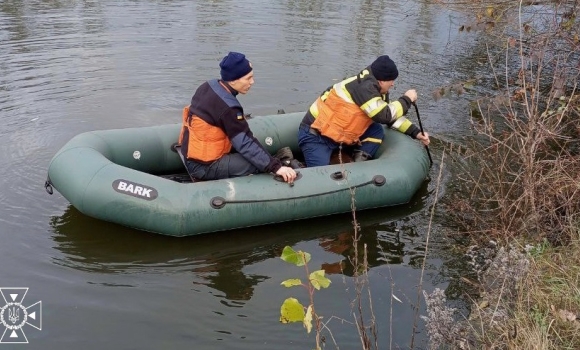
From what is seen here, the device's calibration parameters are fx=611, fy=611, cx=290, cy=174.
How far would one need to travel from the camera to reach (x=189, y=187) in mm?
4582

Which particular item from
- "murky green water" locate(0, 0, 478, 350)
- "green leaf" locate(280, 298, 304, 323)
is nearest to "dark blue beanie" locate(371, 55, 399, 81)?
"murky green water" locate(0, 0, 478, 350)

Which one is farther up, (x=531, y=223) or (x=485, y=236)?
(x=531, y=223)

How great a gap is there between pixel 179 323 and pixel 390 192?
2.11m

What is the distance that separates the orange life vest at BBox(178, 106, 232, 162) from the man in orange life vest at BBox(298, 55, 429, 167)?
0.87 metres

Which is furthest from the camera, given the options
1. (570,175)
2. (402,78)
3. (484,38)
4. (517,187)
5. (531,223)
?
(484,38)

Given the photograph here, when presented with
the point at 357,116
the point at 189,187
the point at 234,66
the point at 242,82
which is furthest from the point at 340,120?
the point at 189,187

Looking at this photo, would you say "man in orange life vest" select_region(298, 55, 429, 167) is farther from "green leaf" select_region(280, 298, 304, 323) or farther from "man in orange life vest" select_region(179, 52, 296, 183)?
"green leaf" select_region(280, 298, 304, 323)

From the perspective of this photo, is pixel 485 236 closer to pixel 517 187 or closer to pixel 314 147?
pixel 517 187

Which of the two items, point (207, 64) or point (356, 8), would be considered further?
point (356, 8)

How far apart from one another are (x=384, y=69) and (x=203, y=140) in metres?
1.55

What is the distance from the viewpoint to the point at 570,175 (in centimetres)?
439

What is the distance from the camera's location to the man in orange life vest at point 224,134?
4.47 metres

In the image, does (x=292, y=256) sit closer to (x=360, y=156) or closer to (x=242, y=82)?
(x=242, y=82)

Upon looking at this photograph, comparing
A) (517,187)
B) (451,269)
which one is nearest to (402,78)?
(517,187)
